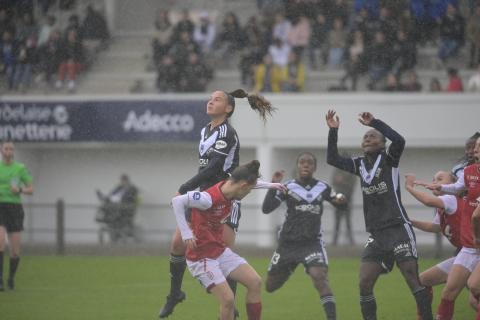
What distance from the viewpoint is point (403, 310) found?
43.7ft

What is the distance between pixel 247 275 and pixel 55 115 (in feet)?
55.3

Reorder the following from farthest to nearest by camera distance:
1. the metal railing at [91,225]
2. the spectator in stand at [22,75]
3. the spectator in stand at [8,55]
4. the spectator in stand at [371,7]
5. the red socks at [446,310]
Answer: the spectator in stand at [8,55] < the spectator in stand at [22,75] < the spectator in stand at [371,7] < the metal railing at [91,225] < the red socks at [446,310]

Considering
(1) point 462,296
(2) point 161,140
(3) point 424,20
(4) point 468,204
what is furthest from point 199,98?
(4) point 468,204

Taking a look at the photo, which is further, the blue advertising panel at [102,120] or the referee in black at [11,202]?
the blue advertising panel at [102,120]

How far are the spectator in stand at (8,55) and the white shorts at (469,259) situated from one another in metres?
19.1

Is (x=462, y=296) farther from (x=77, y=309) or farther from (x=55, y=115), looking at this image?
(x=55, y=115)

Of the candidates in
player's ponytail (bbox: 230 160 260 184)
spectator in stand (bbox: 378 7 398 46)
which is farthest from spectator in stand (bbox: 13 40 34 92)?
player's ponytail (bbox: 230 160 260 184)

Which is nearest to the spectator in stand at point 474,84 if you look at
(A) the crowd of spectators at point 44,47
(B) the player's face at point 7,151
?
(A) the crowd of spectators at point 44,47

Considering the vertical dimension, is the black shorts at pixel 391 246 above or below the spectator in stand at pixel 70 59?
below

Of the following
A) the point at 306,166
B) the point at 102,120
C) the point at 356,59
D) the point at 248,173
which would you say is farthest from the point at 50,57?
the point at 248,173

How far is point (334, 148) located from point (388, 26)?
13.6m

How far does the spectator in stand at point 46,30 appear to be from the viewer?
2848 centimetres

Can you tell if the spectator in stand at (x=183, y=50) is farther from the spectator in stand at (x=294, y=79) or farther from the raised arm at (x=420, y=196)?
the raised arm at (x=420, y=196)

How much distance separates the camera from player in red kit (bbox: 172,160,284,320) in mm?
9680
